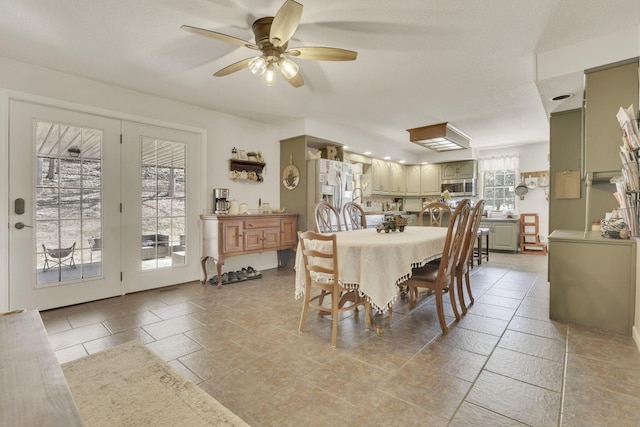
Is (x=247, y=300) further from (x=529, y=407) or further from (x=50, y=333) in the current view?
(x=529, y=407)

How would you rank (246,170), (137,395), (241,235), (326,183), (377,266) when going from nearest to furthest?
(137,395) → (377,266) → (241,235) → (246,170) → (326,183)

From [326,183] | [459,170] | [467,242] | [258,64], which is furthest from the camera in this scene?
[459,170]

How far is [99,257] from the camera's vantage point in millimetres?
3514

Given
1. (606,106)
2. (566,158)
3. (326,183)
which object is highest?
(606,106)

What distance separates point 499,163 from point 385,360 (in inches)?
273

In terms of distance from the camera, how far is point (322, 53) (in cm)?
231

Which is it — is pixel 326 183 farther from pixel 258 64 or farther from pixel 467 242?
pixel 258 64

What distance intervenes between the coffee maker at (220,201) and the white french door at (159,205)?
0.25 metres

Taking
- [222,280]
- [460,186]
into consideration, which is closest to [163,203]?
[222,280]

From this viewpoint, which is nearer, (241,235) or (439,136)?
(241,235)

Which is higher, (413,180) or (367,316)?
(413,180)

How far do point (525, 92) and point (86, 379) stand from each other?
16.7 ft

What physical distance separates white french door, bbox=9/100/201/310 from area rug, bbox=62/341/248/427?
71.3 inches

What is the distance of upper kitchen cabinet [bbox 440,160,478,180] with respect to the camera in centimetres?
738
